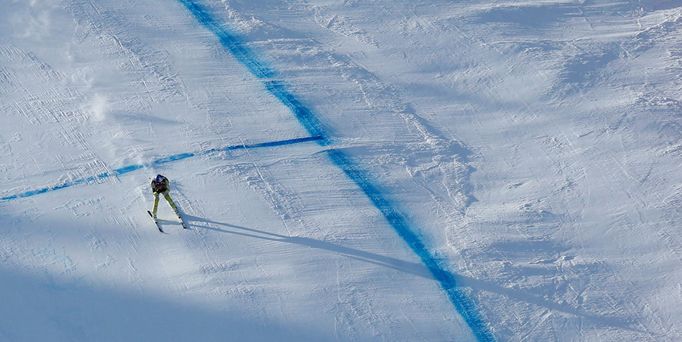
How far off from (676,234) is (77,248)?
18.2 feet

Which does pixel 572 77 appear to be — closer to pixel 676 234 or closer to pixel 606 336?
pixel 676 234

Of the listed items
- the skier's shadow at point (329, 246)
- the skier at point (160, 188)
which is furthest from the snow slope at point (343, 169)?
the skier at point (160, 188)

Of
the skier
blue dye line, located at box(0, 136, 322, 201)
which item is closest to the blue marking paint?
blue dye line, located at box(0, 136, 322, 201)

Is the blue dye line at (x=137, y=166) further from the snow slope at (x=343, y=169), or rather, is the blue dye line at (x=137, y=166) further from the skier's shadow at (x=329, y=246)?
the skier's shadow at (x=329, y=246)

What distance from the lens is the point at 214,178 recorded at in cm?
835

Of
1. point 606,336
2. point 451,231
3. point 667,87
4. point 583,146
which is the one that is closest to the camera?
point 606,336

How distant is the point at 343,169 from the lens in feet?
28.2

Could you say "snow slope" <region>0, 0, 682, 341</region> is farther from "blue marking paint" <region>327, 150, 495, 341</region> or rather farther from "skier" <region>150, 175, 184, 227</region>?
"skier" <region>150, 175, 184, 227</region>

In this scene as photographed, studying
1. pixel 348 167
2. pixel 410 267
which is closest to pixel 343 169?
pixel 348 167

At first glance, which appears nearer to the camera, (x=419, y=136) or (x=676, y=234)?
(x=676, y=234)

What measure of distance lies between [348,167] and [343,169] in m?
0.06

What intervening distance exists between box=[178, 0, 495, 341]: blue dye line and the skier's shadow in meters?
0.15

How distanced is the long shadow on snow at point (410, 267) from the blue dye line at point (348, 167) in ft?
0.43

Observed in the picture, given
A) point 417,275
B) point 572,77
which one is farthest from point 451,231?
point 572,77
